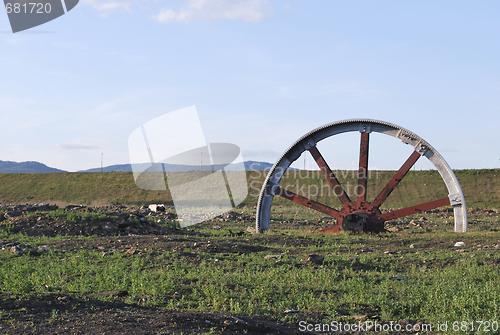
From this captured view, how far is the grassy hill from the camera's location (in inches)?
1535

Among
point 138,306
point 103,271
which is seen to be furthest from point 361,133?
point 138,306

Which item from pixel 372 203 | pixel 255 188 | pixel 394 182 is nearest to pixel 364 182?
pixel 372 203

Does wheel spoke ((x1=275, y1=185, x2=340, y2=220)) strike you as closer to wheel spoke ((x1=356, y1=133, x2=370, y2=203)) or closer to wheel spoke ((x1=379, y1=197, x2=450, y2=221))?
wheel spoke ((x1=356, y1=133, x2=370, y2=203))

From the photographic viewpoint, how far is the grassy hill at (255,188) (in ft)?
128

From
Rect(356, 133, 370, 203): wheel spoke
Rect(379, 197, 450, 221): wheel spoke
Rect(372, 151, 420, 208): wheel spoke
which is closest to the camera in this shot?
Rect(379, 197, 450, 221): wheel spoke

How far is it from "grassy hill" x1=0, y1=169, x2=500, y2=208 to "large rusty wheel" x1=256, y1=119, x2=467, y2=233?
22552mm

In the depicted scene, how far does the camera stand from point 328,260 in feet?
28.2

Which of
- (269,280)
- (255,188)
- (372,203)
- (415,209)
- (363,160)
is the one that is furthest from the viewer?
(255,188)

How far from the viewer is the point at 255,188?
4447 centimetres

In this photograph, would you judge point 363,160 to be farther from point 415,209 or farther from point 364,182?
point 415,209

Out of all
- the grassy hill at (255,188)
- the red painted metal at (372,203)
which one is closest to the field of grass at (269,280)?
the red painted metal at (372,203)

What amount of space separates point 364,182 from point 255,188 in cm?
3136

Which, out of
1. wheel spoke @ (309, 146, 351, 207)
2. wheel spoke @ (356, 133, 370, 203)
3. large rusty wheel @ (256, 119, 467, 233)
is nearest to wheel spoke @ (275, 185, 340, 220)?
large rusty wheel @ (256, 119, 467, 233)

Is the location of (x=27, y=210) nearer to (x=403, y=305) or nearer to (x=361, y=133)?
(x=361, y=133)
